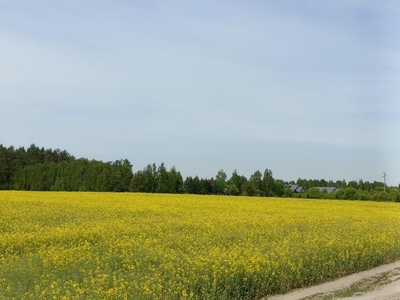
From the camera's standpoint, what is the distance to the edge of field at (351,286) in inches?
420

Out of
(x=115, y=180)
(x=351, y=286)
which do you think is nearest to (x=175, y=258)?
(x=351, y=286)

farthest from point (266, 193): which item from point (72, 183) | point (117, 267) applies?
point (117, 267)

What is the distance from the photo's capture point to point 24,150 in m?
100

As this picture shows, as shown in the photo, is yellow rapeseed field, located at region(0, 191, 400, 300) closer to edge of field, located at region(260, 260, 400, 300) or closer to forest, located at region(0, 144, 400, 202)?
edge of field, located at region(260, 260, 400, 300)

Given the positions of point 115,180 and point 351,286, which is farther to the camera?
point 115,180

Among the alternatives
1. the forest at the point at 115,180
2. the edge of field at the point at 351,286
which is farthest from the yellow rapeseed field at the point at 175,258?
the forest at the point at 115,180

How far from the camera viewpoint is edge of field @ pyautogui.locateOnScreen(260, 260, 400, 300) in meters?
10.7

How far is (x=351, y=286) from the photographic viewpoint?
11.8m

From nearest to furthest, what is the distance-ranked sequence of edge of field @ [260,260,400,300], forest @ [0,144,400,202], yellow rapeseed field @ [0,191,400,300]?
1. yellow rapeseed field @ [0,191,400,300]
2. edge of field @ [260,260,400,300]
3. forest @ [0,144,400,202]

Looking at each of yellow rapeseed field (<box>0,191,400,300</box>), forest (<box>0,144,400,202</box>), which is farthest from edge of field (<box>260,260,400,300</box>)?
forest (<box>0,144,400,202</box>)

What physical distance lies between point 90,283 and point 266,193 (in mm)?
73677

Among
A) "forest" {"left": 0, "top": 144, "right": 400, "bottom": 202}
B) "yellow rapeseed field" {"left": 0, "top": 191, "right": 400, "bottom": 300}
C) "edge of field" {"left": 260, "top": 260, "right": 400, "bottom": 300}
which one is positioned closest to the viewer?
"yellow rapeseed field" {"left": 0, "top": 191, "right": 400, "bottom": 300}

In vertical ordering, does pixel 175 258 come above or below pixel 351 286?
above

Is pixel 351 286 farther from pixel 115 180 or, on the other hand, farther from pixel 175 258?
pixel 115 180
